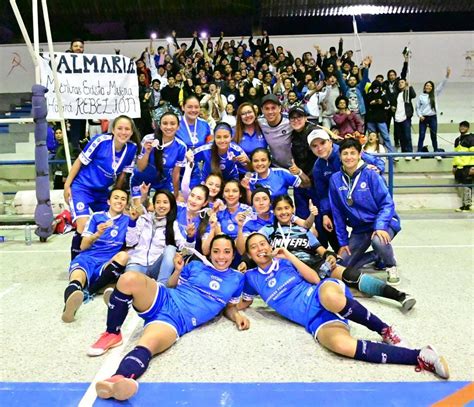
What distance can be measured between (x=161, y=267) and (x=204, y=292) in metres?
0.67

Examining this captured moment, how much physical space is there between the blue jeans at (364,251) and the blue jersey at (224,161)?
127cm

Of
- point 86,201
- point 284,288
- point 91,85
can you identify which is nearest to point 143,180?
point 86,201

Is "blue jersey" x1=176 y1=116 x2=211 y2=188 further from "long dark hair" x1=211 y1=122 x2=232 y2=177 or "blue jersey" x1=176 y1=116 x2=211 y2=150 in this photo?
"long dark hair" x1=211 y1=122 x2=232 y2=177

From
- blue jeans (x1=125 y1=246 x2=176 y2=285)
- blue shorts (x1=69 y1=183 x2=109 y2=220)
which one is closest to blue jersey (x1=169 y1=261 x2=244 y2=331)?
blue jeans (x1=125 y1=246 x2=176 y2=285)

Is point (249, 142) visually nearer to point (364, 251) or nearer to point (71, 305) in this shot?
point (364, 251)

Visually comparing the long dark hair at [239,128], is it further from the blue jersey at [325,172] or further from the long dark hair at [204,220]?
the long dark hair at [204,220]

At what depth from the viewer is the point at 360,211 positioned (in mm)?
4141

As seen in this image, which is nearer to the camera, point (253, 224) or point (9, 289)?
point (253, 224)

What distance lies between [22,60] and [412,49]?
10708 millimetres

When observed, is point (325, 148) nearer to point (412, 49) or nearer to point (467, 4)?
point (412, 49)

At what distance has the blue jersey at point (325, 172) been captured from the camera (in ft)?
14.4

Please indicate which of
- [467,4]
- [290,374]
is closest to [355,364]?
[290,374]

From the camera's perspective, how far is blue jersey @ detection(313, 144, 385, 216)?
4.38m

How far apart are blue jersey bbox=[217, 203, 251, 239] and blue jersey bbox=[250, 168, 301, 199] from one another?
0.38 meters
